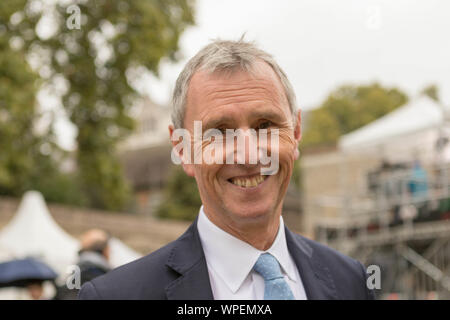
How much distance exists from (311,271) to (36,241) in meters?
8.58

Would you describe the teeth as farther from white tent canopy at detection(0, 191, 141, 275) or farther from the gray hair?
white tent canopy at detection(0, 191, 141, 275)

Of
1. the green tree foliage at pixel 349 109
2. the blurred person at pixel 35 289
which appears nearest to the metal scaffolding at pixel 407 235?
the blurred person at pixel 35 289

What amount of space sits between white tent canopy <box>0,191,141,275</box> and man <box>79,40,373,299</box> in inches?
285

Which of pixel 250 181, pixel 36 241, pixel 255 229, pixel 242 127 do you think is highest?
pixel 36 241

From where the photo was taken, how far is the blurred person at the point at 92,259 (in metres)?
4.60

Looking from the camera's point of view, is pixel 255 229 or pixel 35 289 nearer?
pixel 255 229

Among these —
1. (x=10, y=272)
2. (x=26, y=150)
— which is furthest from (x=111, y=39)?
(x=10, y=272)

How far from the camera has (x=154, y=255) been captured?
1.83m

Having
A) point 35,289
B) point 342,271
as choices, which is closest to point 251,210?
point 342,271

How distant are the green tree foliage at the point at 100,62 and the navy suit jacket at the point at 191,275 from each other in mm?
14100

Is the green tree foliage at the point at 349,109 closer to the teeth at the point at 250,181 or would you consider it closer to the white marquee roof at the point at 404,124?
the white marquee roof at the point at 404,124

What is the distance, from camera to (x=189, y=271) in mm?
1740

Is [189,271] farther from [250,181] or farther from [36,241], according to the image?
[36,241]

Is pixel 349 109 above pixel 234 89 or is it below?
above
